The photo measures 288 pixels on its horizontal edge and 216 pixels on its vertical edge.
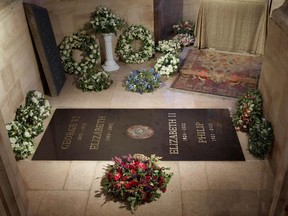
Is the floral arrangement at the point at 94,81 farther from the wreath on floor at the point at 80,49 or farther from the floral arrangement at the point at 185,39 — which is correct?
the floral arrangement at the point at 185,39

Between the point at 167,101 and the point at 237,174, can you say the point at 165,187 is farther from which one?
the point at 167,101

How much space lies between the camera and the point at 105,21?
6.58 meters

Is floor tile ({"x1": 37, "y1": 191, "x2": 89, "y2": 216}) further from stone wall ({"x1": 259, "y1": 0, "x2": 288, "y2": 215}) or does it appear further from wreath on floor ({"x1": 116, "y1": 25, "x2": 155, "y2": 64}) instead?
wreath on floor ({"x1": 116, "y1": 25, "x2": 155, "y2": 64})

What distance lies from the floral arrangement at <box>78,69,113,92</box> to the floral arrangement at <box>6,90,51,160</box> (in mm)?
890

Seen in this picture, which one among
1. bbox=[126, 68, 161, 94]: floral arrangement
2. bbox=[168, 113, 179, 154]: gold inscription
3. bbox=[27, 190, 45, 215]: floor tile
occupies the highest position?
bbox=[126, 68, 161, 94]: floral arrangement

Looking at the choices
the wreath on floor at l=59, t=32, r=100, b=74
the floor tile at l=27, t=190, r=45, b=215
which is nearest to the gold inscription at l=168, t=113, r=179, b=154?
the floor tile at l=27, t=190, r=45, b=215

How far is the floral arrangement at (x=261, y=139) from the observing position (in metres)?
4.30

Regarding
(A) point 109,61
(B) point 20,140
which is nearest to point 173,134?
(B) point 20,140

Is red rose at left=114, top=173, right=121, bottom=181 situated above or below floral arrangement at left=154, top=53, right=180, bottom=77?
above

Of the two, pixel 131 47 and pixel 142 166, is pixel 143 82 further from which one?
pixel 142 166

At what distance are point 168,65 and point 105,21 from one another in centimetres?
152

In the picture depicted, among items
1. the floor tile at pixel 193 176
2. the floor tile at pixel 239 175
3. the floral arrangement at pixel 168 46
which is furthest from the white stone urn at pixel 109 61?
the floor tile at pixel 239 175

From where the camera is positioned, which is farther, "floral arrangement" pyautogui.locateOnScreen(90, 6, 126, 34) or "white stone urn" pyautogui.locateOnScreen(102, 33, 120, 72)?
"white stone urn" pyautogui.locateOnScreen(102, 33, 120, 72)

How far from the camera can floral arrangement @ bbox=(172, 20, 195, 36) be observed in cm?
844
